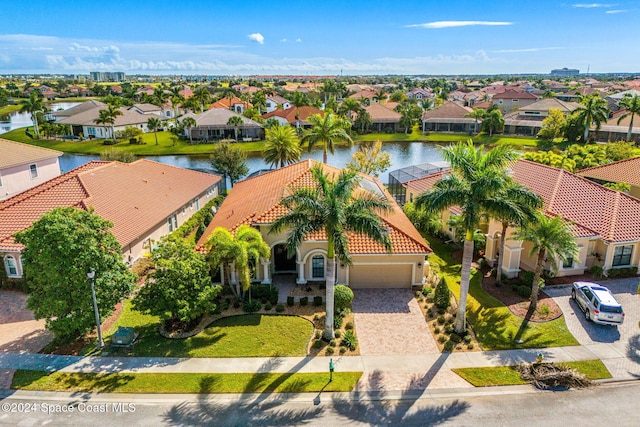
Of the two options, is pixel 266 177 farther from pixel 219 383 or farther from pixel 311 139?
→ pixel 219 383

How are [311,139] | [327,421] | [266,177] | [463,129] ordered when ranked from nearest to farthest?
[327,421], [266,177], [311,139], [463,129]

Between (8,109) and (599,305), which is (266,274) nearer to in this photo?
(599,305)

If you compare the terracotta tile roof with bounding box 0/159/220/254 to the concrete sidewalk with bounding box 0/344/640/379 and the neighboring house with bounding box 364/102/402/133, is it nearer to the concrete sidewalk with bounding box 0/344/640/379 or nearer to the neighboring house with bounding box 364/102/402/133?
the concrete sidewalk with bounding box 0/344/640/379

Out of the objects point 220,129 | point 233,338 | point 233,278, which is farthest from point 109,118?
point 233,338

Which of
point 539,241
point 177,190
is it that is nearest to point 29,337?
point 177,190

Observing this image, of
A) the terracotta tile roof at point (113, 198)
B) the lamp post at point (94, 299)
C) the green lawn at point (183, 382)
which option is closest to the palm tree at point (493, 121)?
the terracotta tile roof at point (113, 198)

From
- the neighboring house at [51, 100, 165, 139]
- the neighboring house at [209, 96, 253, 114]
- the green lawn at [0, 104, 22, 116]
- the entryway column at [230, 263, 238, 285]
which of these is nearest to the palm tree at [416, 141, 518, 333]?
the entryway column at [230, 263, 238, 285]
